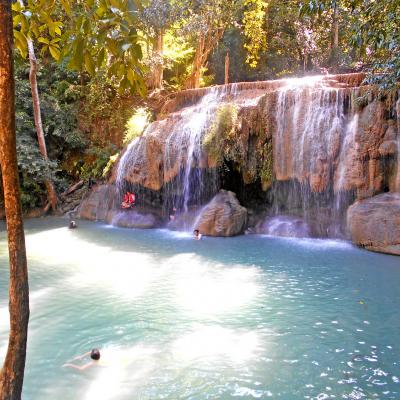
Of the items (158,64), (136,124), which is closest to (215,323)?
(136,124)

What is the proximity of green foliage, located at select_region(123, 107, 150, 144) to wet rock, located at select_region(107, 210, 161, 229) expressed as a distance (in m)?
3.32

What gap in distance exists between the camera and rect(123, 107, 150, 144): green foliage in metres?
16.2

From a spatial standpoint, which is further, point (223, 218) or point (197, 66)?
point (197, 66)

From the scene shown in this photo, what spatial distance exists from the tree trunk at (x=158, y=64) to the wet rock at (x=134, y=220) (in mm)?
6954

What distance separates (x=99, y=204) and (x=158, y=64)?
6525mm

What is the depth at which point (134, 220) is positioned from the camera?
13.6 m

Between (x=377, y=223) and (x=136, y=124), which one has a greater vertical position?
(x=136, y=124)

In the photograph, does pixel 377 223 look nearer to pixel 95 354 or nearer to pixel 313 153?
pixel 313 153

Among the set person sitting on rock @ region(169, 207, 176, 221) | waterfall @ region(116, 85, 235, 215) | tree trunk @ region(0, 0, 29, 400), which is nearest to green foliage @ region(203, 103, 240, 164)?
waterfall @ region(116, 85, 235, 215)

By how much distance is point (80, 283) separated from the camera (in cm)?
764

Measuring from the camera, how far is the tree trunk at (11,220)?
2301 millimetres

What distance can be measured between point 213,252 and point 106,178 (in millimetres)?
7318

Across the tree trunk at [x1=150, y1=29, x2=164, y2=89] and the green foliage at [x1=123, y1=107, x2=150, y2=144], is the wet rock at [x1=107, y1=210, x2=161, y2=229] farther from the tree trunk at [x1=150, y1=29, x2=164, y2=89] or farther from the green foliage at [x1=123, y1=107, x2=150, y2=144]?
the tree trunk at [x1=150, y1=29, x2=164, y2=89]

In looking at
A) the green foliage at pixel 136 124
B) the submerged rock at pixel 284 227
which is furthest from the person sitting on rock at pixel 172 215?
the green foliage at pixel 136 124
